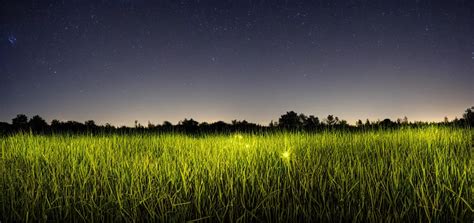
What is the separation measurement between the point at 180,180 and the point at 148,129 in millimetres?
7196

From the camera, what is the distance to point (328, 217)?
5.77 ft

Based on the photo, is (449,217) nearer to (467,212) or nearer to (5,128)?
(467,212)

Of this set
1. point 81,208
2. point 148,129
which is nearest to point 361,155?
point 81,208

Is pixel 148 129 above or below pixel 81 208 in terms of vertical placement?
above

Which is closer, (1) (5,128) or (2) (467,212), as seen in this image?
(2) (467,212)

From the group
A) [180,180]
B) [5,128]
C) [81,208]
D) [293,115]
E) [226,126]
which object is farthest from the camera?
[293,115]

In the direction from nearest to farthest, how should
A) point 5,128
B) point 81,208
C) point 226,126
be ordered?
point 81,208, point 5,128, point 226,126

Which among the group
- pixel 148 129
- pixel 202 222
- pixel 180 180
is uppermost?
pixel 148 129

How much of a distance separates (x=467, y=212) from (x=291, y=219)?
3.18 ft

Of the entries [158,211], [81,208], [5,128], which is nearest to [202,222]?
[158,211]

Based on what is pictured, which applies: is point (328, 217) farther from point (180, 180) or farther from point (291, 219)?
point (180, 180)

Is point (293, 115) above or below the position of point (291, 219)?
above

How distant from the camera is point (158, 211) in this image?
77.2 inches

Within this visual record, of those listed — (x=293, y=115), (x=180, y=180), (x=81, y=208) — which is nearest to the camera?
(x=81, y=208)
